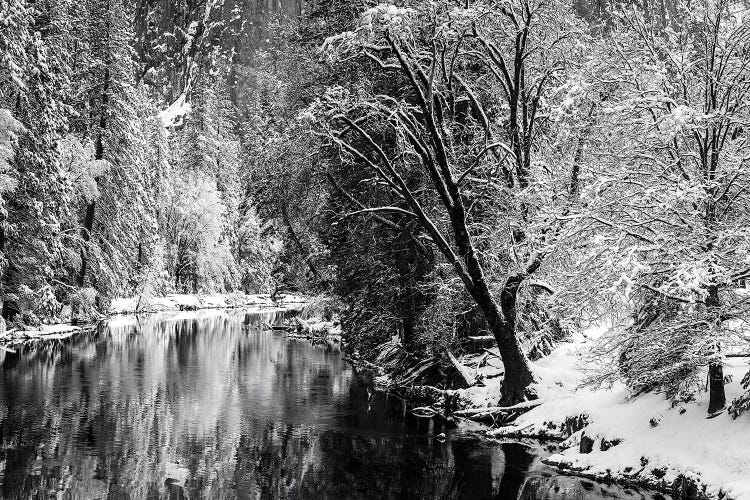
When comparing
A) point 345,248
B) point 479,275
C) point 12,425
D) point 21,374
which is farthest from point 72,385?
point 479,275

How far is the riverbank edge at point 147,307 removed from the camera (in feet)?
103

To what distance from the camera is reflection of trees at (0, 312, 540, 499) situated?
11891mm

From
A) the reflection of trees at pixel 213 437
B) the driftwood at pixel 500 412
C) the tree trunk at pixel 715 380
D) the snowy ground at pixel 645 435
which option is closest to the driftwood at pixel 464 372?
the driftwood at pixel 500 412

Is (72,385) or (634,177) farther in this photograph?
(72,385)

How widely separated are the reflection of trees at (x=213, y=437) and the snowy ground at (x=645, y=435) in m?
1.66

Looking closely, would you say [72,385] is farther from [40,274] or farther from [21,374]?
[40,274]

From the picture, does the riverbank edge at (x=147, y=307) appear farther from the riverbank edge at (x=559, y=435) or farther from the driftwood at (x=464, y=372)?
the driftwood at (x=464, y=372)

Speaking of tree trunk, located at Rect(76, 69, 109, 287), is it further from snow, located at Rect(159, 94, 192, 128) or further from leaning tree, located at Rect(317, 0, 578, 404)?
snow, located at Rect(159, 94, 192, 128)

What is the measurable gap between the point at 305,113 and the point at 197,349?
61.4ft

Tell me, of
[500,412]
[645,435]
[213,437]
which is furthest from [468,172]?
[213,437]

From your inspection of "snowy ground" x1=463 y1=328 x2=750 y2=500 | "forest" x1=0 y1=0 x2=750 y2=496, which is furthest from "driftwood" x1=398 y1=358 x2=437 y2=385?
"snowy ground" x1=463 y1=328 x2=750 y2=500

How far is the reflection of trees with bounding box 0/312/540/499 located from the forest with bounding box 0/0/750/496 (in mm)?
3033

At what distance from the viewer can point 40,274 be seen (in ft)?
103

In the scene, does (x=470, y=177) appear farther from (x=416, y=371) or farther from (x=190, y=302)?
(x=190, y=302)
